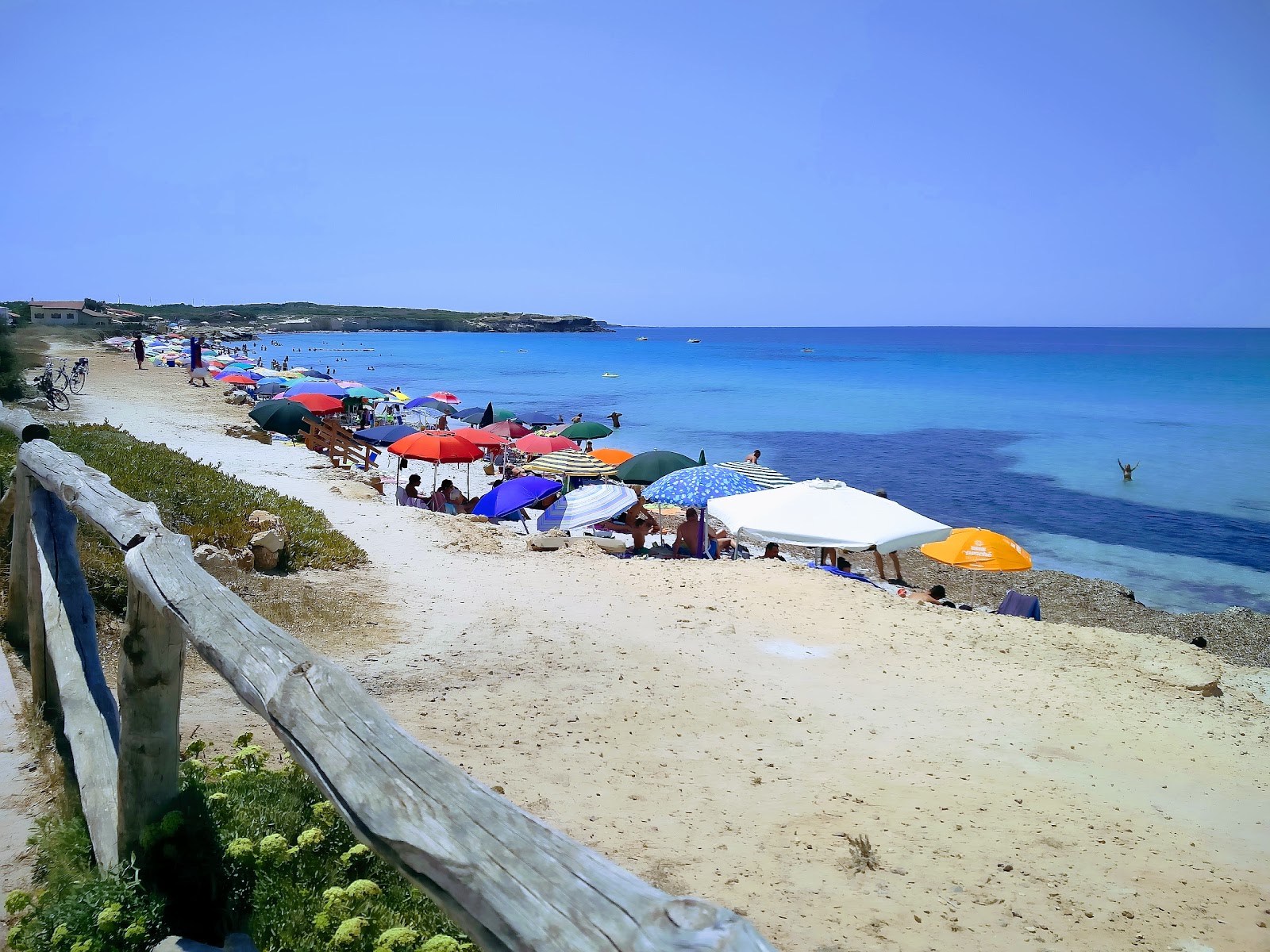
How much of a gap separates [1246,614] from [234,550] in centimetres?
1613

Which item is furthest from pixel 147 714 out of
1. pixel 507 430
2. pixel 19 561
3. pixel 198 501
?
pixel 507 430

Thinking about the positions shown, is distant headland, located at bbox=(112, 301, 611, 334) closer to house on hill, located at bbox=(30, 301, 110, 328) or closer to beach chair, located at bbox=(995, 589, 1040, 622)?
house on hill, located at bbox=(30, 301, 110, 328)

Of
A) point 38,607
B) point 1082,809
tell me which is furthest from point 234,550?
point 1082,809

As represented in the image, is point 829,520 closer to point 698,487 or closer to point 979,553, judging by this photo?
point 698,487

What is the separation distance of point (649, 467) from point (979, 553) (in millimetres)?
6385

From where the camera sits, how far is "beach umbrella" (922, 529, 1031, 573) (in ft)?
41.5

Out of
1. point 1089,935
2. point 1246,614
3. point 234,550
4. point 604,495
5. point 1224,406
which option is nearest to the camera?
point 1089,935

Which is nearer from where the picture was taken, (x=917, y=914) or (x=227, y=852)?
(x=227, y=852)

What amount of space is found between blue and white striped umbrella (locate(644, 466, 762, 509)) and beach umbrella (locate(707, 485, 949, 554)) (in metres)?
1.16

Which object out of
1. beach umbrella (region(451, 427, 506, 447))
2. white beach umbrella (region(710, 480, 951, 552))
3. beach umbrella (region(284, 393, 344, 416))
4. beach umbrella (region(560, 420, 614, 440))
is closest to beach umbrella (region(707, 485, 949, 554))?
white beach umbrella (region(710, 480, 951, 552))

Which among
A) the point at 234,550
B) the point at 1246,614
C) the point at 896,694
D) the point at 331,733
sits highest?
the point at 331,733

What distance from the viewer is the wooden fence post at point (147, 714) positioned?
277 cm

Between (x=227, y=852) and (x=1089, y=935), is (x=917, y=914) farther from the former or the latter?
(x=227, y=852)

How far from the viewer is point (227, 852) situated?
2908mm
